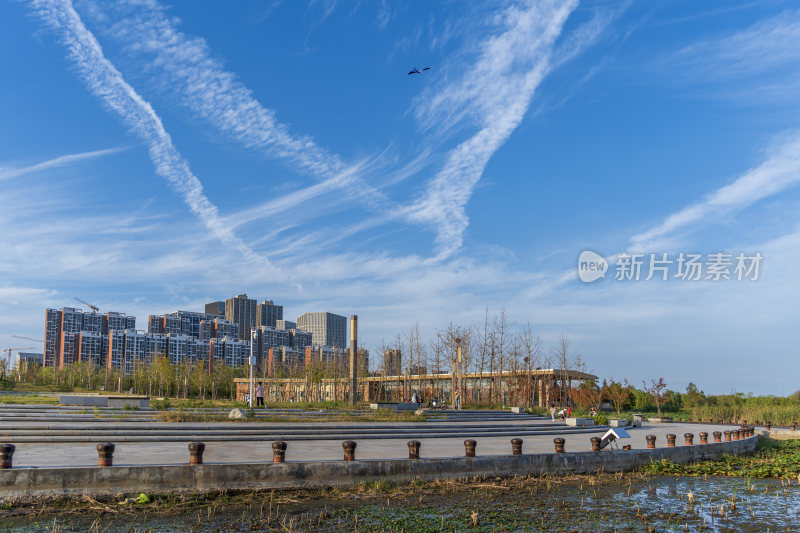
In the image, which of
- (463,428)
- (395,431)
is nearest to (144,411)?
(395,431)

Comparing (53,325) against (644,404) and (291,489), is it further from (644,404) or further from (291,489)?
(291,489)

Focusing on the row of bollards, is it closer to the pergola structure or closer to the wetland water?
the wetland water

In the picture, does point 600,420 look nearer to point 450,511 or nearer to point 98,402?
point 450,511

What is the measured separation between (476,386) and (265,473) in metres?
43.1

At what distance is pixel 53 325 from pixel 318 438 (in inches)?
4434

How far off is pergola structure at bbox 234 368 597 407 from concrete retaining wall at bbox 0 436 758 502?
27771mm

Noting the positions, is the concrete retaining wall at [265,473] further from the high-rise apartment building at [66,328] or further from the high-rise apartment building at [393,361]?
the high-rise apartment building at [66,328]

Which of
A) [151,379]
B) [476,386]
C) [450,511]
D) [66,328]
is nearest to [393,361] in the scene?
[476,386]

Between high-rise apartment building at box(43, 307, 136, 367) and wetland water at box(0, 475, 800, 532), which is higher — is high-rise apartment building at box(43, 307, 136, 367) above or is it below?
above

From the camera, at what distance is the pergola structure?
47.9 meters

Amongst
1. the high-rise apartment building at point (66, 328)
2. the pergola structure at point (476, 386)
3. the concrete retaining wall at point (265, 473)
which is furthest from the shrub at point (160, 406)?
the high-rise apartment building at point (66, 328)

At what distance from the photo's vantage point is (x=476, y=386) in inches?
2120

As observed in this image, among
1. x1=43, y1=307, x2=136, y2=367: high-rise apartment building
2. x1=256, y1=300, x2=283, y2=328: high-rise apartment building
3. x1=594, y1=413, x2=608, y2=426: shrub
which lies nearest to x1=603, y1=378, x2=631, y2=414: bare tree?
x1=594, y1=413, x2=608, y2=426: shrub

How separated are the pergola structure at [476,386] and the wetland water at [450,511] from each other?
30.7m
